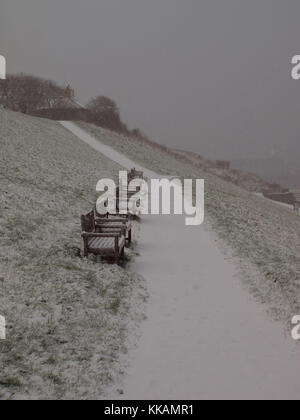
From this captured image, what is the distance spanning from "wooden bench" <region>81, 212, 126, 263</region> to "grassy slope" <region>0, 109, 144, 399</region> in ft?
1.51

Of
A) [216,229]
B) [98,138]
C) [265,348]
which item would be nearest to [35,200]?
[216,229]

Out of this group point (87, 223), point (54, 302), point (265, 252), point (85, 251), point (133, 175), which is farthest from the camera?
point (133, 175)

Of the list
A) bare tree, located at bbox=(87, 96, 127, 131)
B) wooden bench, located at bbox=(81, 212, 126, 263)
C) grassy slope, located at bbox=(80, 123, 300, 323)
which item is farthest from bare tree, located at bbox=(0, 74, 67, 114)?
wooden bench, located at bbox=(81, 212, 126, 263)

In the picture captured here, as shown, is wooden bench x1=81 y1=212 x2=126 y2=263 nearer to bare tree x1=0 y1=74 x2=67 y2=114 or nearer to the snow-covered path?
the snow-covered path

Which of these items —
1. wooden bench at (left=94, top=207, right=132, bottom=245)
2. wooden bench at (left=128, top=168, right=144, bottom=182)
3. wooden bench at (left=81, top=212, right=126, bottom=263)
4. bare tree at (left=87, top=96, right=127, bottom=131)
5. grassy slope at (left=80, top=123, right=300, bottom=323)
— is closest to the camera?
grassy slope at (left=80, top=123, right=300, bottom=323)

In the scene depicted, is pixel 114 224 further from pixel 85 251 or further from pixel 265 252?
pixel 265 252

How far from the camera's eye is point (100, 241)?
41.4 feet

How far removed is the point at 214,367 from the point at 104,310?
3.10m

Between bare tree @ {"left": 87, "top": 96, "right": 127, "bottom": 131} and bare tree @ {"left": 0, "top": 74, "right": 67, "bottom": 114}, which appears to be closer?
bare tree @ {"left": 0, "top": 74, "right": 67, "bottom": 114}

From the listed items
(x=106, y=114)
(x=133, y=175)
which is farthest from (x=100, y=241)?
(x=106, y=114)

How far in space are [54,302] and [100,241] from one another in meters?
3.71

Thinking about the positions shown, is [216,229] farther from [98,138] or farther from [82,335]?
[98,138]

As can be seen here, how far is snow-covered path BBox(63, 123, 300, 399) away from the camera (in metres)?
6.98

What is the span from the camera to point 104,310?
9.33 m
